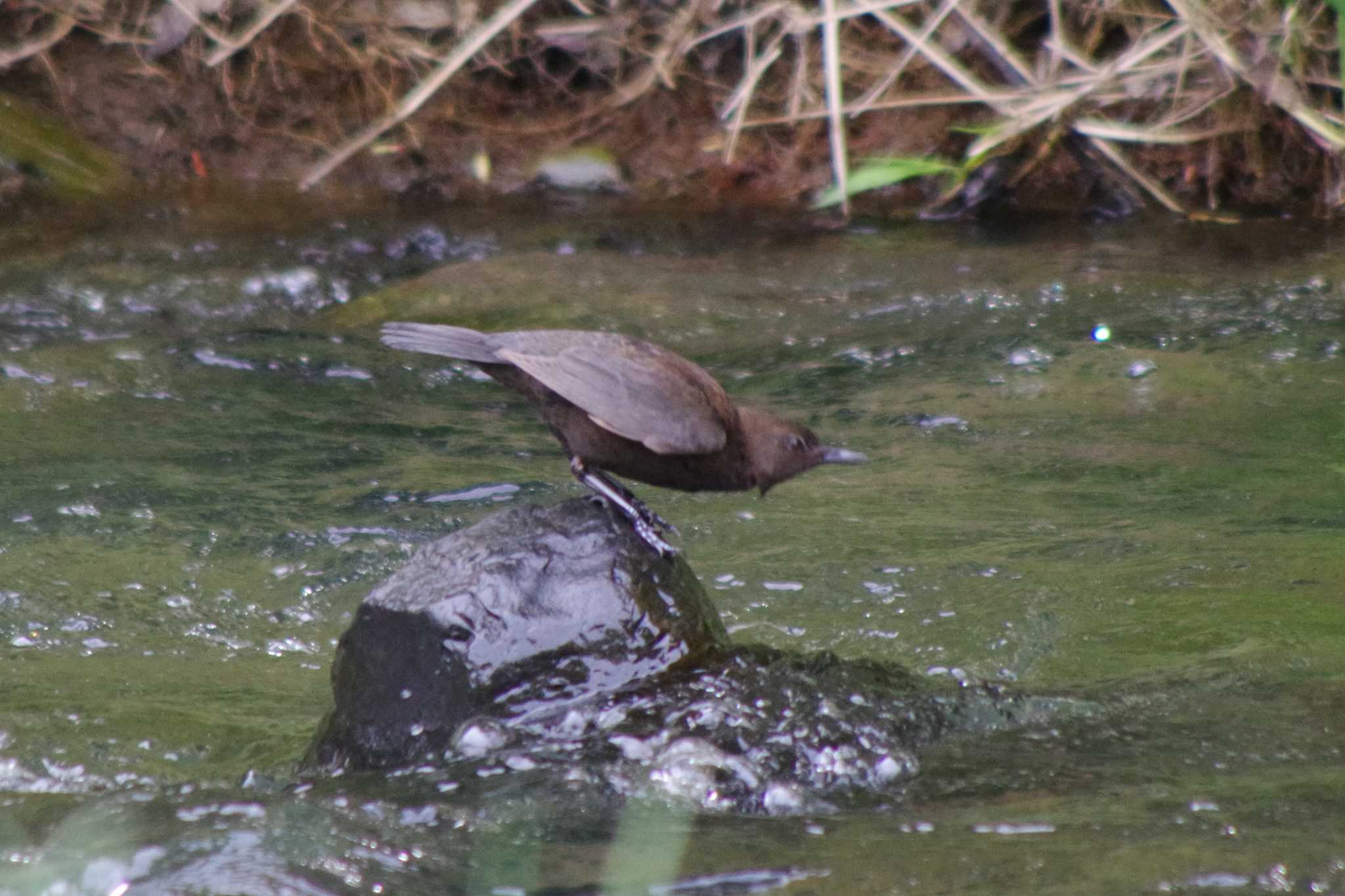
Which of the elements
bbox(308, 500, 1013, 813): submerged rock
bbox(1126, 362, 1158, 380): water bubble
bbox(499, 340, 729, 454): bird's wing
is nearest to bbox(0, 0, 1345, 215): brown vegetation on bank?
bbox(1126, 362, 1158, 380): water bubble

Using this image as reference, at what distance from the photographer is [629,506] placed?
11.5ft

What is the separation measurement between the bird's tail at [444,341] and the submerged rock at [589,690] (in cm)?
50

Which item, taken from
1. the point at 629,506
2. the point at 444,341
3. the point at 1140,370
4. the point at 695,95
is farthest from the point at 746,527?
the point at 695,95

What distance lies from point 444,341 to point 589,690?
0.97 meters

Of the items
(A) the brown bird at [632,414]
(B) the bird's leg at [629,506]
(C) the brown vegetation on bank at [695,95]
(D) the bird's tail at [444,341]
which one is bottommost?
(B) the bird's leg at [629,506]

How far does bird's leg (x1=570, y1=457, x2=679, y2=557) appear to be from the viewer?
3.32 m

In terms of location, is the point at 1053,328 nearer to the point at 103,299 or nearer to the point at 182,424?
the point at 182,424

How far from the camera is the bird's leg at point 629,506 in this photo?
3318 millimetres

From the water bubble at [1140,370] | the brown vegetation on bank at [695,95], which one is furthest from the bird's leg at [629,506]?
the brown vegetation on bank at [695,95]

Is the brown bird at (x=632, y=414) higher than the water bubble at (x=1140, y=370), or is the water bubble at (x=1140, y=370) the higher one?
the brown bird at (x=632, y=414)

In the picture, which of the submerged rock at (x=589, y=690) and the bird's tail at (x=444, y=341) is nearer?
the submerged rock at (x=589, y=690)

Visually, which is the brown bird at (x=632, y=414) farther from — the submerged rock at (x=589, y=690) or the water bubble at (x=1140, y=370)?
the water bubble at (x=1140, y=370)

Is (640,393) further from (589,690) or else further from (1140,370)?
(1140,370)

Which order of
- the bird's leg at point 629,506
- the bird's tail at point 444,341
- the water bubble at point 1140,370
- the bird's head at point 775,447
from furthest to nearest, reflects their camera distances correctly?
the water bubble at point 1140,370, the bird's head at point 775,447, the bird's tail at point 444,341, the bird's leg at point 629,506
